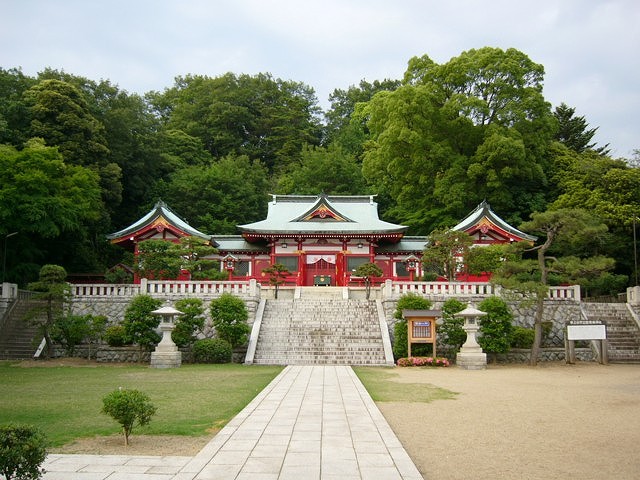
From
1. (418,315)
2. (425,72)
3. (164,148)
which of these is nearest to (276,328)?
(418,315)

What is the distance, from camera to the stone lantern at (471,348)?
18.6 m

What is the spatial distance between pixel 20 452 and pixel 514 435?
6.67 m

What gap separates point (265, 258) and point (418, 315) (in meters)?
15.2

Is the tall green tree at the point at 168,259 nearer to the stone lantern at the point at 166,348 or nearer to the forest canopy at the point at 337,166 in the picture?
the forest canopy at the point at 337,166

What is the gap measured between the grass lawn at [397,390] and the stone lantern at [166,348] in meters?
6.77

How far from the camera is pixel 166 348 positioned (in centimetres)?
1897

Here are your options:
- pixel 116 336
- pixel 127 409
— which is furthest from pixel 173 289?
pixel 127 409

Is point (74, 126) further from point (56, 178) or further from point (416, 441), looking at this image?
point (416, 441)

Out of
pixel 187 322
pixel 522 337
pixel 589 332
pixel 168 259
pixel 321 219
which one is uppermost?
pixel 321 219

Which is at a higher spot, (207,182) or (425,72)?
(425,72)

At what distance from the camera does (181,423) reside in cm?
862

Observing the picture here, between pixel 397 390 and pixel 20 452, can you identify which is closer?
pixel 20 452

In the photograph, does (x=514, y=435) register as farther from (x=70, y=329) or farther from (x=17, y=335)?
(x=17, y=335)

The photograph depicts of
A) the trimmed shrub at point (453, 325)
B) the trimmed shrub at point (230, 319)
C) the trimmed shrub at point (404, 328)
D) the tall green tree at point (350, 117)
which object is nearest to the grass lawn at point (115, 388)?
the trimmed shrub at point (230, 319)
